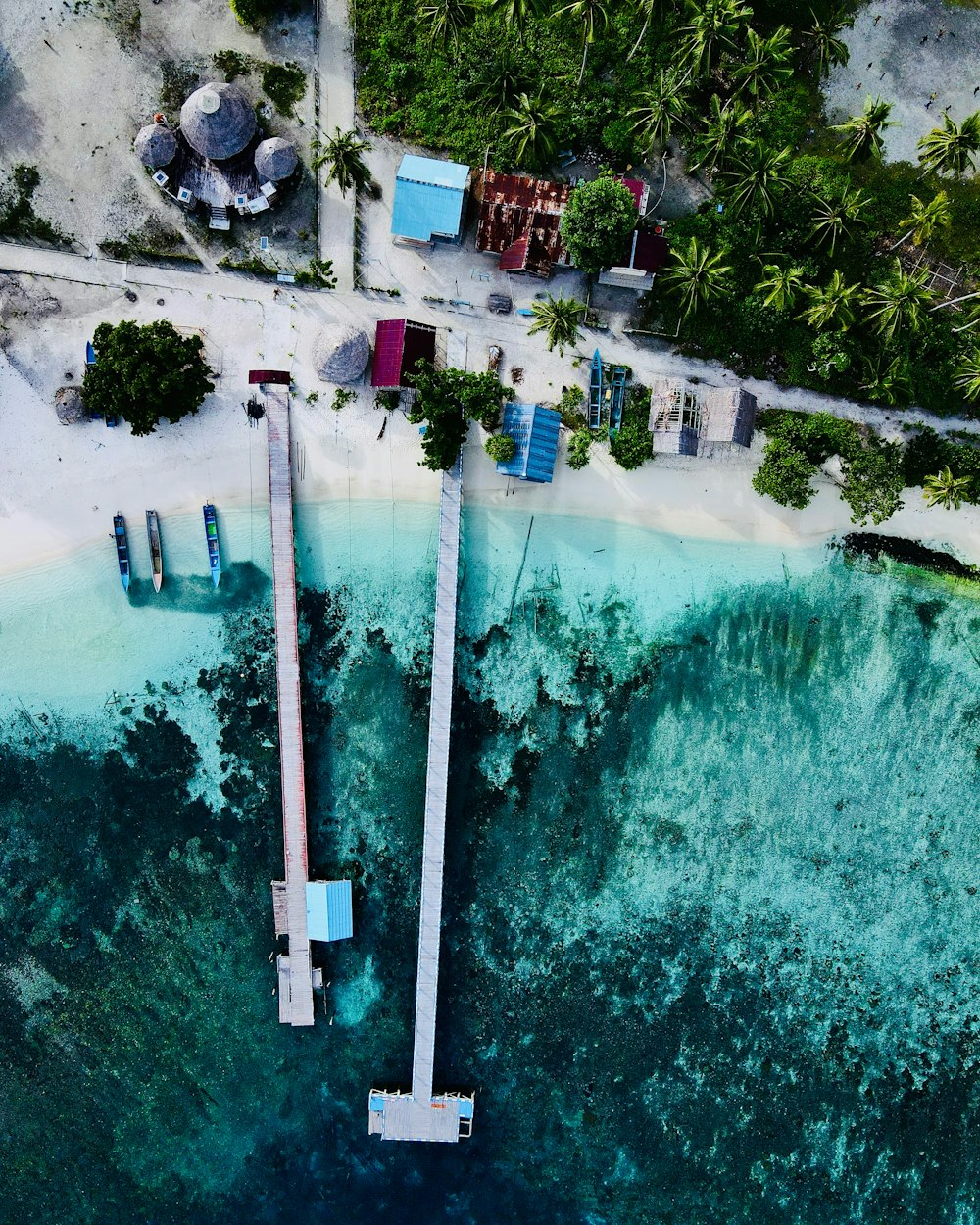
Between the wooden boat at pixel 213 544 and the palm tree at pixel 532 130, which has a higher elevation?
the palm tree at pixel 532 130

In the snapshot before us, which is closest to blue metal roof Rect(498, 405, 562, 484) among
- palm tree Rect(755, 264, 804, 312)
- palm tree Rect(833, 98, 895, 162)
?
palm tree Rect(755, 264, 804, 312)

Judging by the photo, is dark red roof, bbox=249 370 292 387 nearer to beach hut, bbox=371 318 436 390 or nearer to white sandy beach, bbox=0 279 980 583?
white sandy beach, bbox=0 279 980 583

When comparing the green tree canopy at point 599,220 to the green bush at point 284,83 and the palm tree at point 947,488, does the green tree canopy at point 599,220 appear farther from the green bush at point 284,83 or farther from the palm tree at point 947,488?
the palm tree at point 947,488

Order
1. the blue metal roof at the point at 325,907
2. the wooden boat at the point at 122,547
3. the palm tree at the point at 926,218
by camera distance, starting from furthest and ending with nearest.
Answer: the blue metal roof at the point at 325,907
the wooden boat at the point at 122,547
the palm tree at the point at 926,218

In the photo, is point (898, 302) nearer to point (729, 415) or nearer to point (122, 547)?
point (729, 415)

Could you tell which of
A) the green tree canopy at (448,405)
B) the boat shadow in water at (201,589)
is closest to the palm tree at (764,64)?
the green tree canopy at (448,405)

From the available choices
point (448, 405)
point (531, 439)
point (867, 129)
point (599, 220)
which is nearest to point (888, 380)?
point (867, 129)
